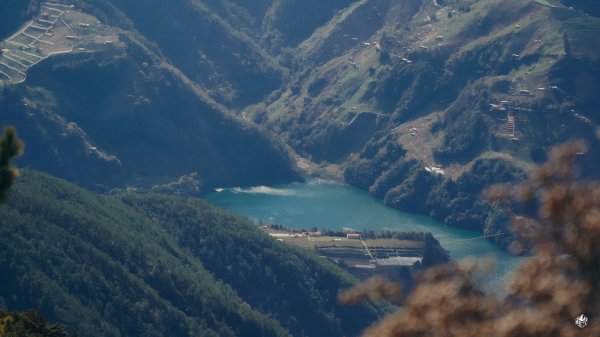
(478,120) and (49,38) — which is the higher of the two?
(478,120)

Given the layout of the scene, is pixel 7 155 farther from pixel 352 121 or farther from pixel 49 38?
pixel 352 121

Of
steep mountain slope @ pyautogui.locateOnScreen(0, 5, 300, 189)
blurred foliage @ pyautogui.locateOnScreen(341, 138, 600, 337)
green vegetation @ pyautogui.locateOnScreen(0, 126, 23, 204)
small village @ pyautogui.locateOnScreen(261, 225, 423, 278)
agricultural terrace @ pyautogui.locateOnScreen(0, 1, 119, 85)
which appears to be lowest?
steep mountain slope @ pyautogui.locateOnScreen(0, 5, 300, 189)

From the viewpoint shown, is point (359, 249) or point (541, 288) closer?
point (541, 288)

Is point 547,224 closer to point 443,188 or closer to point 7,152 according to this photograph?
point 7,152

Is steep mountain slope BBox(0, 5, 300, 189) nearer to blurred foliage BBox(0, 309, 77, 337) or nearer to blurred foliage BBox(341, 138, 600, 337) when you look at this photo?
blurred foliage BBox(0, 309, 77, 337)

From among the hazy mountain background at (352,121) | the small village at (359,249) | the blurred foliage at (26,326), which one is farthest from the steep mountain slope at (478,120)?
the blurred foliage at (26,326)

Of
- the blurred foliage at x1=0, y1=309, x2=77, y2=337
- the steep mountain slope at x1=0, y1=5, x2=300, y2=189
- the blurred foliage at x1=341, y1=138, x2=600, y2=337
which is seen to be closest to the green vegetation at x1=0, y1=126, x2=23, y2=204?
the blurred foliage at x1=341, y1=138, x2=600, y2=337

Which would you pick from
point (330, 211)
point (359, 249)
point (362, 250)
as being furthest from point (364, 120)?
point (362, 250)

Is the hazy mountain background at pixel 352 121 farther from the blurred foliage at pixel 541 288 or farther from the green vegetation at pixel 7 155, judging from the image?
the blurred foliage at pixel 541 288
